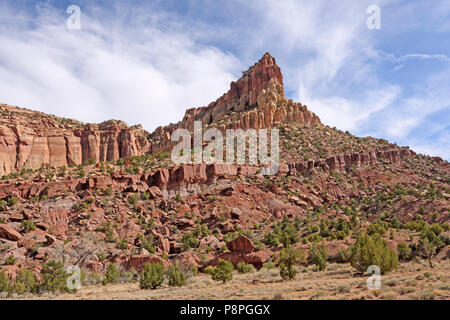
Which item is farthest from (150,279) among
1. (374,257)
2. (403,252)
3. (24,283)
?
(403,252)

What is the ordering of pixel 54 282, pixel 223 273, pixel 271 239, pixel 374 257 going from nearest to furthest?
pixel 374 257 → pixel 54 282 → pixel 223 273 → pixel 271 239

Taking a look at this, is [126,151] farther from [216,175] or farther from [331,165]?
[331,165]

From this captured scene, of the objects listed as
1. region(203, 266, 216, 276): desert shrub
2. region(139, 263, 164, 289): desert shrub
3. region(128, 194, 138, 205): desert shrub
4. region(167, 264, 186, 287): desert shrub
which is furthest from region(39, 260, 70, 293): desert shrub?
region(128, 194, 138, 205): desert shrub

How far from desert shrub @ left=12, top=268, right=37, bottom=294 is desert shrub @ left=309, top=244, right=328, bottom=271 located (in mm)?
23994

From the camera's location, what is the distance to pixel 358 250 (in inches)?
1075

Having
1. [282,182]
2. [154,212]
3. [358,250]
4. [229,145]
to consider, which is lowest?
[358,250]

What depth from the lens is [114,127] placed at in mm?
96750

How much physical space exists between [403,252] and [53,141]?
77.1 metres

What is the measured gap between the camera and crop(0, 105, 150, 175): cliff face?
7481 centimetres

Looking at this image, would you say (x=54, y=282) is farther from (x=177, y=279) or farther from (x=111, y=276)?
(x=177, y=279)

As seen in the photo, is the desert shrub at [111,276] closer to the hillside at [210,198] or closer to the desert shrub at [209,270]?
the hillside at [210,198]

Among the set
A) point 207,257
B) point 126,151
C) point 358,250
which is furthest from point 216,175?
point 126,151

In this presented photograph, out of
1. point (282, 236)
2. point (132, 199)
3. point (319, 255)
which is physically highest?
point (132, 199)
